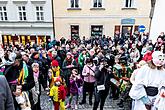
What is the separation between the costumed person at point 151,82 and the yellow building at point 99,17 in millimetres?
15787

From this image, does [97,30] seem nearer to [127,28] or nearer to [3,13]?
[127,28]

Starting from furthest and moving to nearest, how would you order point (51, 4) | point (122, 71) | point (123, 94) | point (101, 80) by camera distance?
1. point (51, 4)
2. point (122, 71)
3. point (123, 94)
4. point (101, 80)

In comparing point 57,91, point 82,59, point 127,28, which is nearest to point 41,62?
point 82,59

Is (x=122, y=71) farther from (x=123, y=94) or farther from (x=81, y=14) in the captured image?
(x=81, y=14)

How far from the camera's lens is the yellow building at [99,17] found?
62.4 feet

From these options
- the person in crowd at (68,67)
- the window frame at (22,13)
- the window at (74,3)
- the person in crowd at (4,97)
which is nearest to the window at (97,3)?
the window at (74,3)

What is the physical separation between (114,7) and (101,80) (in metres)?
14.8

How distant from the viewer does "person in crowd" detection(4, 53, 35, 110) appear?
426cm

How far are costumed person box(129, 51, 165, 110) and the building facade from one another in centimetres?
1760

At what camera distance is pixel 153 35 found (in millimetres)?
13086

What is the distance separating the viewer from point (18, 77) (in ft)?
14.9

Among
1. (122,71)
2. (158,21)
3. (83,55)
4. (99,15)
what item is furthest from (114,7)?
(122,71)

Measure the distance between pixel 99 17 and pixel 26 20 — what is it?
25.0ft

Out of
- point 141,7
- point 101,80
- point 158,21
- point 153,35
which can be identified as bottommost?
point 101,80
